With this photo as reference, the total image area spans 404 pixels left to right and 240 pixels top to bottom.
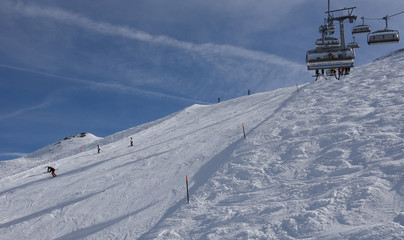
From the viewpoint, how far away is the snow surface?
9953 mm

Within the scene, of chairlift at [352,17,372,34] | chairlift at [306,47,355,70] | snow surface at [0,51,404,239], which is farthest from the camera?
chairlift at [352,17,372,34]

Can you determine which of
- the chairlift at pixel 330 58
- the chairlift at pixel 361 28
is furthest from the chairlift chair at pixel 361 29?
the chairlift at pixel 330 58

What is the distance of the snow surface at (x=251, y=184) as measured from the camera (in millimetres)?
9953

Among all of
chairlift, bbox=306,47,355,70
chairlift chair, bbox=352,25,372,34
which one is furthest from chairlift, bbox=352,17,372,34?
chairlift, bbox=306,47,355,70

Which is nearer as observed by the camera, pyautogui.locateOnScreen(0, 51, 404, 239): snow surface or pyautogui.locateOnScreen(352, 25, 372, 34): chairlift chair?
pyautogui.locateOnScreen(0, 51, 404, 239): snow surface

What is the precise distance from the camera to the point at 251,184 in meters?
13.3

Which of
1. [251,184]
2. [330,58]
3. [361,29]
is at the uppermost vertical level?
[361,29]

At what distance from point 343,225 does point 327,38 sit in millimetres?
13751

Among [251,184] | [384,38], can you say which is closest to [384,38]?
[384,38]

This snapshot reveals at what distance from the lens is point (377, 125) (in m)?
16.2

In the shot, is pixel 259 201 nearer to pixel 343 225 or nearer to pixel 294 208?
pixel 294 208

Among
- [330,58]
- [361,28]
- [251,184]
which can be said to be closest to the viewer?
[251,184]

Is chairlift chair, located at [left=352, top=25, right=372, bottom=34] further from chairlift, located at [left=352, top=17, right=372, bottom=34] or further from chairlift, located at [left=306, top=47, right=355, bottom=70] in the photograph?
chairlift, located at [left=306, top=47, right=355, bottom=70]

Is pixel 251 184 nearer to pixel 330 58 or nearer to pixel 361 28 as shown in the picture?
pixel 330 58
